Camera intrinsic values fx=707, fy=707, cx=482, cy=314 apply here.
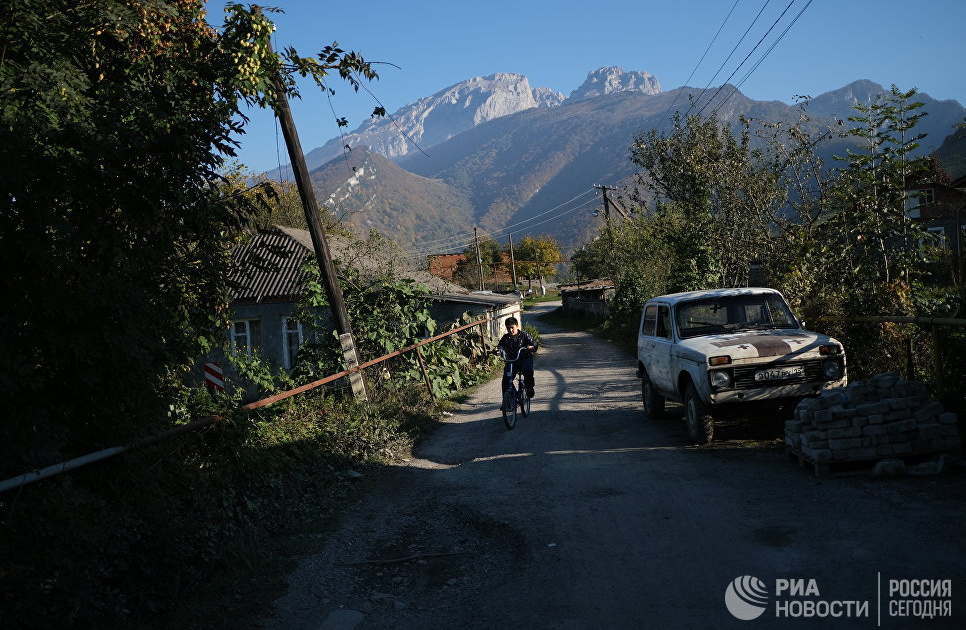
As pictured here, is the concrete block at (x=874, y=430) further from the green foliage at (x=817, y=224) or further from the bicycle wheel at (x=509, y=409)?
the bicycle wheel at (x=509, y=409)

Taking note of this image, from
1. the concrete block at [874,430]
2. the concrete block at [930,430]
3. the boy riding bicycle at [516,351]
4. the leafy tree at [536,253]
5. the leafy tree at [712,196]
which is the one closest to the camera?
the concrete block at [930,430]

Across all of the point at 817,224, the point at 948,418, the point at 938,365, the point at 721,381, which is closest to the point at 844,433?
the point at 948,418

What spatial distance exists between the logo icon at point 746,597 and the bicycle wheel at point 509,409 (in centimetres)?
721

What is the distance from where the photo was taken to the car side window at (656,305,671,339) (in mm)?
10227

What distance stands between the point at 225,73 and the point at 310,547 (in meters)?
4.30

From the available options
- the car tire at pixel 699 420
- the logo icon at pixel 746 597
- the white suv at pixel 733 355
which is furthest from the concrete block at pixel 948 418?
the logo icon at pixel 746 597

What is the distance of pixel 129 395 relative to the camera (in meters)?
5.04

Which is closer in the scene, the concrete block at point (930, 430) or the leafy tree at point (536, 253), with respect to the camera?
the concrete block at point (930, 430)

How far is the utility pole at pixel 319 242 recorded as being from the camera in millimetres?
11391

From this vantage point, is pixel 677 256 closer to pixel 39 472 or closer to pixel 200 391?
pixel 200 391

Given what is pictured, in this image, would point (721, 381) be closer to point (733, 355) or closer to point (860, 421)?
point (733, 355)

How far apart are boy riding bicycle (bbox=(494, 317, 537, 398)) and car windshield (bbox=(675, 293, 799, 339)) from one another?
3162 mm

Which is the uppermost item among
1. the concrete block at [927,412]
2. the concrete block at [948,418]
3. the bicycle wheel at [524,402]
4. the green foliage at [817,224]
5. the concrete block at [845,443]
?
the green foliage at [817,224]

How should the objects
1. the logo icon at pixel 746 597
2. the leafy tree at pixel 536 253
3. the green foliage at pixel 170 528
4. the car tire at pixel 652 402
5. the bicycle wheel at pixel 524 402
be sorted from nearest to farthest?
the green foliage at pixel 170 528 → the logo icon at pixel 746 597 → the car tire at pixel 652 402 → the bicycle wheel at pixel 524 402 → the leafy tree at pixel 536 253
